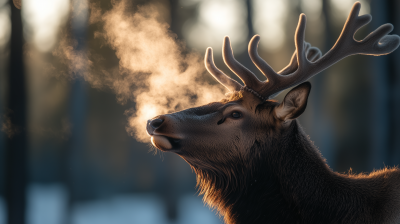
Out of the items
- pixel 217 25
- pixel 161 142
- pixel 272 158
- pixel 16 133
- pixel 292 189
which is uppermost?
pixel 217 25

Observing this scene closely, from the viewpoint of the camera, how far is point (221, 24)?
7.96 ft

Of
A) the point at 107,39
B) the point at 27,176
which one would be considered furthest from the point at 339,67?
the point at 27,176

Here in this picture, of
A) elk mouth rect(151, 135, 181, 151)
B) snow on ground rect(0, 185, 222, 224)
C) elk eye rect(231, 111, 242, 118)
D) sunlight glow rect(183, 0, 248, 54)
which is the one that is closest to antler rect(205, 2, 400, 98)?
elk eye rect(231, 111, 242, 118)

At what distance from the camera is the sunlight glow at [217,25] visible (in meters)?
2.40

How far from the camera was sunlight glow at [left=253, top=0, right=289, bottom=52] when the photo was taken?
2432mm

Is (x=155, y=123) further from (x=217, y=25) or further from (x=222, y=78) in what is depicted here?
(x=217, y=25)

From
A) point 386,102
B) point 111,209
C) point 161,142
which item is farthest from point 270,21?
point 111,209

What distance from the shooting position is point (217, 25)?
7.97 feet

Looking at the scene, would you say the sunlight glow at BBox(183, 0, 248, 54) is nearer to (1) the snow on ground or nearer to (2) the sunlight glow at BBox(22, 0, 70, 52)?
(2) the sunlight glow at BBox(22, 0, 70, 52)

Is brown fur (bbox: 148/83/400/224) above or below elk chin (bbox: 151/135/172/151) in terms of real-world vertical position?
below

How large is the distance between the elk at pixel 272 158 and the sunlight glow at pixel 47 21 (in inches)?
71.9

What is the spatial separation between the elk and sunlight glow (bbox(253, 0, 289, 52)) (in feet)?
4.92

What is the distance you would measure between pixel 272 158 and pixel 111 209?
1956 millimetres

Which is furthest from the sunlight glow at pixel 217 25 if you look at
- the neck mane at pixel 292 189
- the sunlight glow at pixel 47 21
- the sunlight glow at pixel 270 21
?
the neck mane at pixel 292 189
